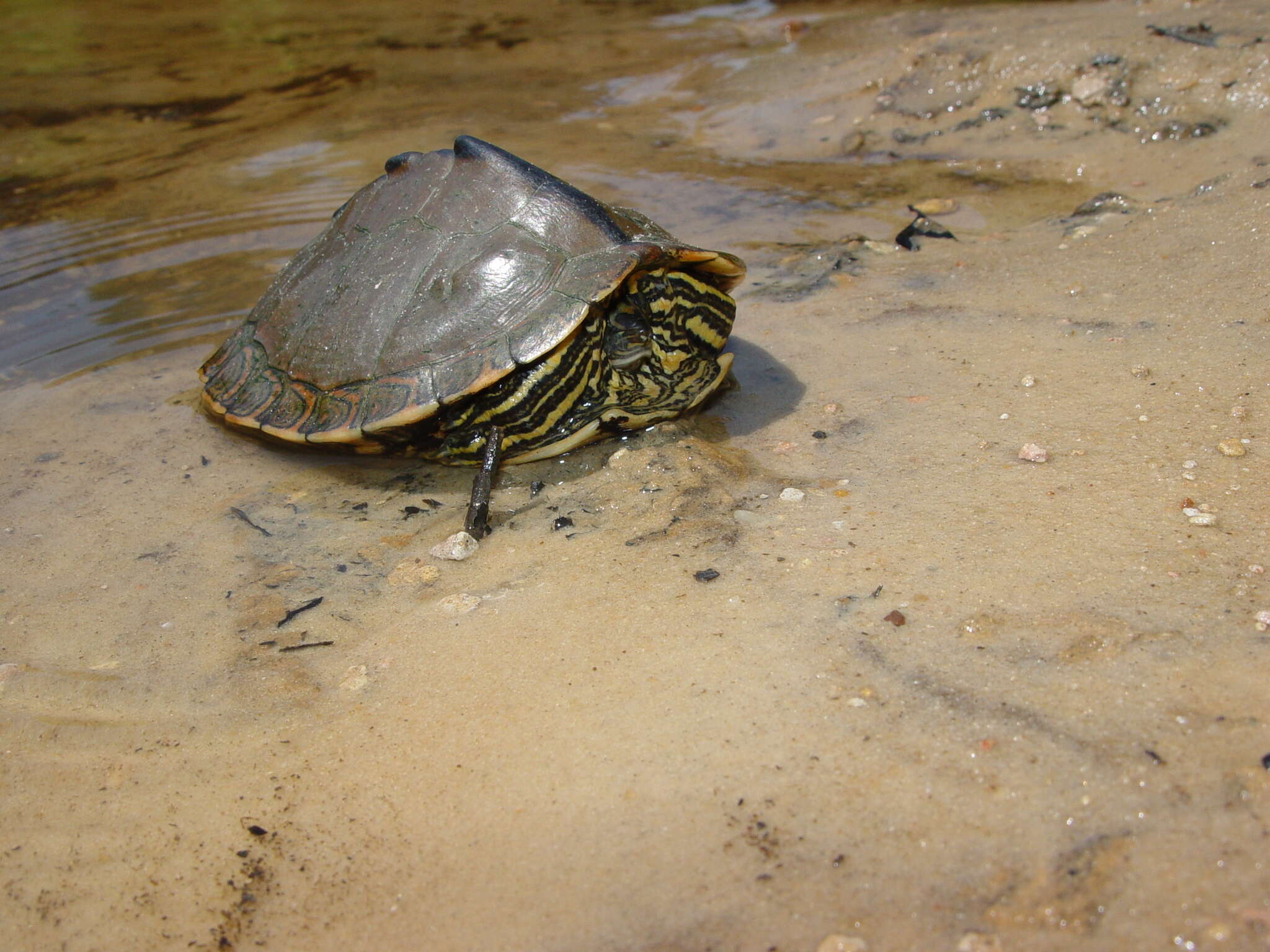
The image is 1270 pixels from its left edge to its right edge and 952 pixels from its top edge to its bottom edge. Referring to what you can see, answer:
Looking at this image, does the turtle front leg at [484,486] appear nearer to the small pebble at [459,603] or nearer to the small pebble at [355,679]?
the small pebble at [459,603]

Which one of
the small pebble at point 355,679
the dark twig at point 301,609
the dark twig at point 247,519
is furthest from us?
the dark twig at point 247,519

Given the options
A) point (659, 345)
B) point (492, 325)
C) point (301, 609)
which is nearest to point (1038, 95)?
point (659, 345)

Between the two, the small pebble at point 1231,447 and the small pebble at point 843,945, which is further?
the small pebble at point 1231,447

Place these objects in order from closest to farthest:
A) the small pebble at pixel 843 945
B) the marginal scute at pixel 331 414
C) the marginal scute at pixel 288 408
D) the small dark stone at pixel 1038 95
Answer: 1. the small pebble at pixel 843 945
2. the marginal scute at pixel 331 414
3. the marginal scute at pixel 288 408
4. the small dark stone at pixel 1038 95

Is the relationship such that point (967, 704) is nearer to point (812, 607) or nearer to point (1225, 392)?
point (812, 607)

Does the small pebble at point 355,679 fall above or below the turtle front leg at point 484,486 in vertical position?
below

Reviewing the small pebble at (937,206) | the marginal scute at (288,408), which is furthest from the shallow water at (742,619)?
the marginal scute at (288,408)

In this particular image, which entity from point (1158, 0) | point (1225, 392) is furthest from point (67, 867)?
point (1158, 0)

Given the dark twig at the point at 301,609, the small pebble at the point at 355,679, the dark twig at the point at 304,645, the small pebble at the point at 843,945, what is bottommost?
the small pebble at the point at 843,945
